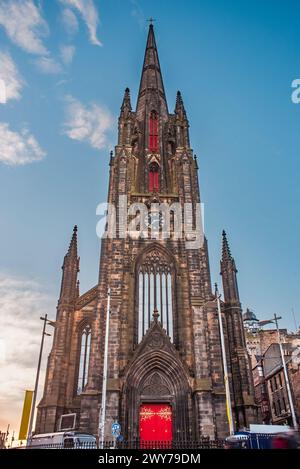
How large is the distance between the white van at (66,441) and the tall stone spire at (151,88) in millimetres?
30734

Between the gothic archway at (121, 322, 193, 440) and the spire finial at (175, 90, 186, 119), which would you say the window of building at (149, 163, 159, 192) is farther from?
the gothic archway at (121, 322, 193, 440)

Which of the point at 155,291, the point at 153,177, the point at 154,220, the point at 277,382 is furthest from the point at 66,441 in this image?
the point at 277,382

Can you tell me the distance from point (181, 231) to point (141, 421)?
44.7 ft

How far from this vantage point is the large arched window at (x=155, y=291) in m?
24.7

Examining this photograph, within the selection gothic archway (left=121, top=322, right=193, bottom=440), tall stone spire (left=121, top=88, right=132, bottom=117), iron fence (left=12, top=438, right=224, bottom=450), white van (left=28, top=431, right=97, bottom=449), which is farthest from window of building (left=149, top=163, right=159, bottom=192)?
white van (left=28, top=431, right=97, bottom=449)

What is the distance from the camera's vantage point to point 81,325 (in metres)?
26.4

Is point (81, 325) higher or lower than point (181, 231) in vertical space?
lower

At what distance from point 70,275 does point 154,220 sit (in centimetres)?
791

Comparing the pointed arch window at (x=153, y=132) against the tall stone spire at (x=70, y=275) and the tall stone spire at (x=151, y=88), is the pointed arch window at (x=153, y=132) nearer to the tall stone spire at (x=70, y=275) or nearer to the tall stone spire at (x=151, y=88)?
the tall stone spire at (x=151, y=88)

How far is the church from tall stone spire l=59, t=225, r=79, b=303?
84 mm

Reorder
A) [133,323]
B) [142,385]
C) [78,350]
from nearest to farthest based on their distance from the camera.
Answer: [142,385] < [133,323] < [78,350]
